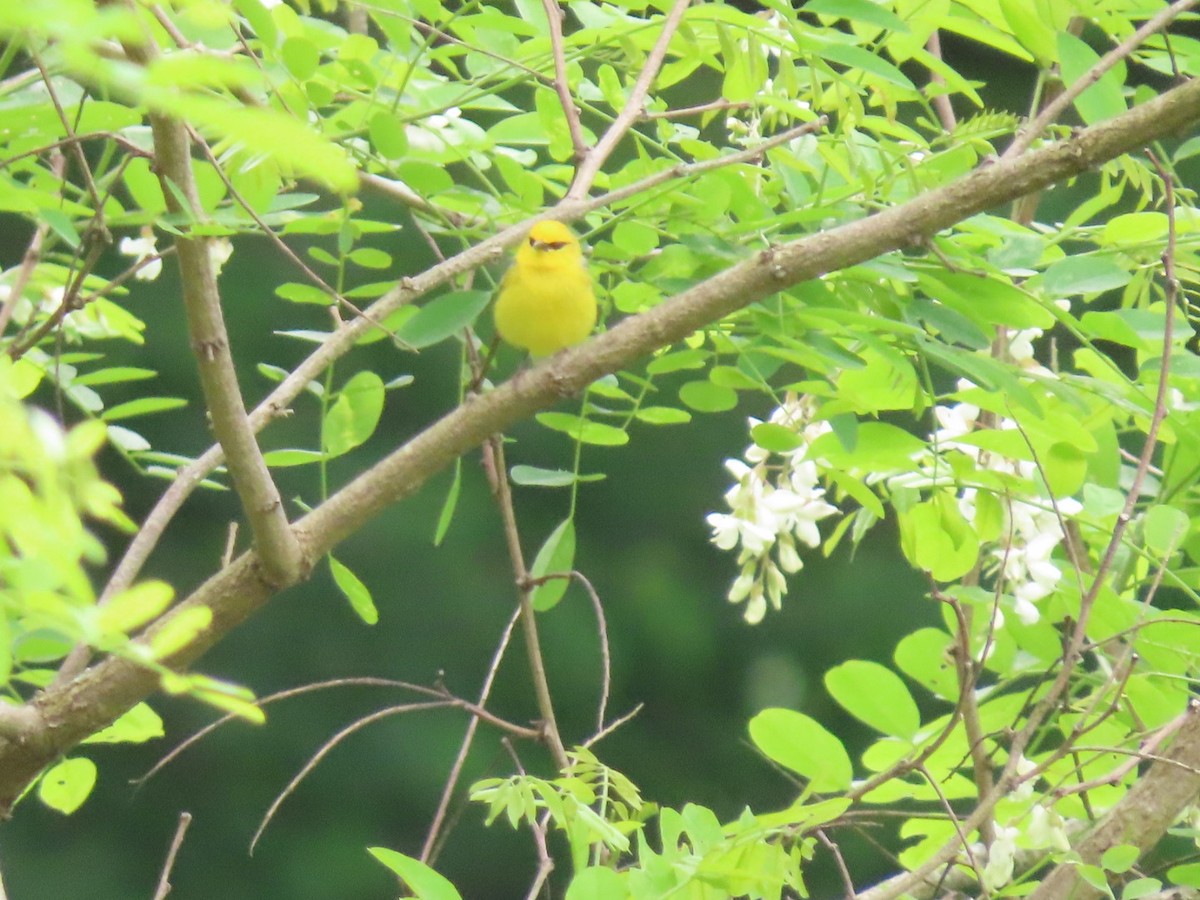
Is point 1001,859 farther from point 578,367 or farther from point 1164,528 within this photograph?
point 578,367

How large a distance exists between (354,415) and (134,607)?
83cm

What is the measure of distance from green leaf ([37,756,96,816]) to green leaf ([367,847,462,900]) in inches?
21.3

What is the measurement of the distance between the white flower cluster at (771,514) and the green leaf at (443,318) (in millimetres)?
315

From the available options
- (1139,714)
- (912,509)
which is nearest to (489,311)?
(912,509)

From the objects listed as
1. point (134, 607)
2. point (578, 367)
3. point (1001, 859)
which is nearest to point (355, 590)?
point (578, 367)

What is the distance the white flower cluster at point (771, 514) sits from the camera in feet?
4.72

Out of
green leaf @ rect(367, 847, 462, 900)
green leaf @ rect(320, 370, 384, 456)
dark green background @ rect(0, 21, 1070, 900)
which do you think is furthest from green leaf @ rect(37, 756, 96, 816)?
dark green background @ rect(0, 21, 1070, 900)

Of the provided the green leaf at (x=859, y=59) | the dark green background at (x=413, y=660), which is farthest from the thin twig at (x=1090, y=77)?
the dark green background at (x=413, y=660)

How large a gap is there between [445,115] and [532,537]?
3.95 metres

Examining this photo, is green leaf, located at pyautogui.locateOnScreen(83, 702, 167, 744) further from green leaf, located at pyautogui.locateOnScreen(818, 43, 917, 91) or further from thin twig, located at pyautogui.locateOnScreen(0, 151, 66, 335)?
green leaf, located at pyautogui.locateOnScreen(818, 43, 917, 91)

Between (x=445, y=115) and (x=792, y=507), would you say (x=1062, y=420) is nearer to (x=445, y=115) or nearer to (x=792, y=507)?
(x=792, y=507)

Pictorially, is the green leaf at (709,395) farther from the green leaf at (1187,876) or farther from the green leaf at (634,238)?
the green leaf at (1187,876)

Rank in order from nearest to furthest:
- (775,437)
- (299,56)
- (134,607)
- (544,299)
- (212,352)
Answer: (134,607) → (212,352) → (299,56) → (775,437) → (544,299)

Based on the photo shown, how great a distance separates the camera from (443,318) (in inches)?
49.4
